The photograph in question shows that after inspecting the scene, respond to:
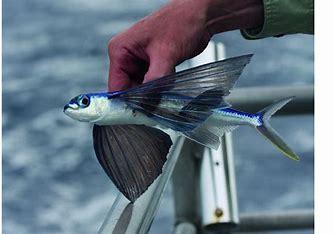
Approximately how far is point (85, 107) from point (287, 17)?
0.23 m

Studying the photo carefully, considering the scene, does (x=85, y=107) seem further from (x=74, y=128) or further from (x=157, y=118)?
(x=74, y=128)

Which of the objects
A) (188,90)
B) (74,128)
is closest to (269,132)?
(188,90)

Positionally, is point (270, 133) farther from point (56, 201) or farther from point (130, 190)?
point (56, 201)

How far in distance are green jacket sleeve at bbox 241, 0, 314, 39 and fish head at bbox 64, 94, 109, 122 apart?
8.3 inches

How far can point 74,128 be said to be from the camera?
2605mm

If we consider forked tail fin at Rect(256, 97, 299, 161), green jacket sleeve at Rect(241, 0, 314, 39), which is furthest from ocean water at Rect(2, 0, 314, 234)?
forked tail fin at Rect(256, 97, 299, 161)

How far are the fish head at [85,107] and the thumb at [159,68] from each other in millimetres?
90

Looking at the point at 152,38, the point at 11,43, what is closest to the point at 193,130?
the point at 152,38

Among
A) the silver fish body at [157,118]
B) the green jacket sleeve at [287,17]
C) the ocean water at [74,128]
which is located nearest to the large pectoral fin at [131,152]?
the silver fish body at [157,118]

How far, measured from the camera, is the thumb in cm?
55

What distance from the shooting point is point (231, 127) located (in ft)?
1.62

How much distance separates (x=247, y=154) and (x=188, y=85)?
2166 millimetres

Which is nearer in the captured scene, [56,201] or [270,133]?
[270,133]

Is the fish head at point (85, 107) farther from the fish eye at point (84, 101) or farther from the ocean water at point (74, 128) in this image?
the ocean water at point (74, 128)
